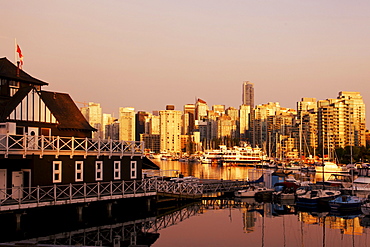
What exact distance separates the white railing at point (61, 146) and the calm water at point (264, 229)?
28.6ft

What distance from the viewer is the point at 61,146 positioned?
131 feet

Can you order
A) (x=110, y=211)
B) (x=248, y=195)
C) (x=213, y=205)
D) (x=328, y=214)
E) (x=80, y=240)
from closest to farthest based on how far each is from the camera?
(x=80, y=240) → (x=110, y=211) → (x=328, y=214) → (x=213, y=205) → (x=248, y=195)

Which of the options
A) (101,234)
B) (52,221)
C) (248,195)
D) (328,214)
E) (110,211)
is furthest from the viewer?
(248,195)

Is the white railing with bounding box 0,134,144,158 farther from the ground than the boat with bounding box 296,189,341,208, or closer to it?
farther from the ground

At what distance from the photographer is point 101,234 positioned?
36.5 metres

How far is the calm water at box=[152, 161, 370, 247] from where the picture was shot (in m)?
36.4

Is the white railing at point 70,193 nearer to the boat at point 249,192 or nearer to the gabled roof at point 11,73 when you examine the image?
the gabled roof at point 11,73

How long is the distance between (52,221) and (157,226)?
29.6 ft

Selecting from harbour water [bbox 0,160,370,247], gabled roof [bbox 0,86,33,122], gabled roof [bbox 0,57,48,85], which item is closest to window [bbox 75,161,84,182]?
harbour water [bbox 0,160,370,247]

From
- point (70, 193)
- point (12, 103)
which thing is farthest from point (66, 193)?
point (12, 103)

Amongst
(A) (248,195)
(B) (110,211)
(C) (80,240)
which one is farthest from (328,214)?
(C) (80,240)

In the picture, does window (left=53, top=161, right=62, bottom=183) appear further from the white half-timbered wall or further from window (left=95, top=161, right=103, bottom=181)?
the white half-timbered wall

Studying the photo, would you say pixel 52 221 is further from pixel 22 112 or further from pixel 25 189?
pixel 22 112

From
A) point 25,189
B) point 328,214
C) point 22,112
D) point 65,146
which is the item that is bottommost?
point 328,214
